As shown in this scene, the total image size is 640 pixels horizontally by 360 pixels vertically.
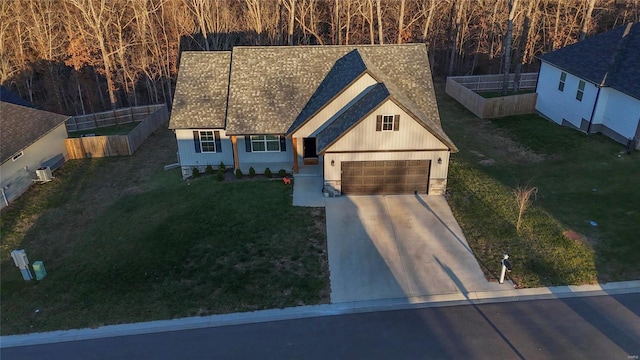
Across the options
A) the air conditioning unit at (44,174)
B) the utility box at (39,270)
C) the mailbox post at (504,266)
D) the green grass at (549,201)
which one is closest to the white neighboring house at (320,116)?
the green grass at (549,201)

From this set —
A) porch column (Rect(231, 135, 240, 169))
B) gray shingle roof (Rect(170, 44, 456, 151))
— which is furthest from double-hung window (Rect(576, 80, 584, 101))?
porch column (Rect(231, 135, 240, 169))

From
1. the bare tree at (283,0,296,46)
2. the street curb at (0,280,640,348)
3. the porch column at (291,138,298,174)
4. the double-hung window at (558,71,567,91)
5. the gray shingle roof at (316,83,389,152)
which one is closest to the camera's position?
the street curb at (0,280,640,348)

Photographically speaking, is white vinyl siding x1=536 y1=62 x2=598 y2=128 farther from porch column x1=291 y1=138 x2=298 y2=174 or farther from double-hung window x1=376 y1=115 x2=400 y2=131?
porch column x1=291 y1=138 x2=298 y2=174

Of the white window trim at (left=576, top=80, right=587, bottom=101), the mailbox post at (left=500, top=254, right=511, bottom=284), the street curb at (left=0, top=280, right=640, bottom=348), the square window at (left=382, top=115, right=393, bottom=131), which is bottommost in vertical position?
the street curb at (left=0, top=280, right=640, bottom=348)

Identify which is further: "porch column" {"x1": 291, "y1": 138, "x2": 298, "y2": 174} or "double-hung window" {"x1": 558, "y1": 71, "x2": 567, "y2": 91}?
"double-hung window" {"x1": 558, "y1": 71, "x2": 567, "y2": 91}

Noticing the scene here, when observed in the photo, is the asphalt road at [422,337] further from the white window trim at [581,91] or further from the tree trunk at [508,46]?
the tree trunk at [508,46]

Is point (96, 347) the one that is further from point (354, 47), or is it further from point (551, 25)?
point (551, 25)

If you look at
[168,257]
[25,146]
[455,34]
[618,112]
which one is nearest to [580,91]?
[618,112]

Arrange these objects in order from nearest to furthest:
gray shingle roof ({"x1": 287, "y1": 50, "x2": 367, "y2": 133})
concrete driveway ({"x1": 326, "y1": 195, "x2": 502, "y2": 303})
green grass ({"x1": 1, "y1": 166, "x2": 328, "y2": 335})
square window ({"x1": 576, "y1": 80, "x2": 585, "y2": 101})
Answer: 1. green grass ({"x1": 1, "y1": 166, "x2": 328, "y2": 335})
2. concrete driveway ({"x1": 326, "y1": 195, "x2": 502, "y2": 303})
3. gray shingle roof ({"x1": 287, "y1": 50, "x2": 367, "y2": 133})
4. square window ({"x1": 576, "y1": 80, "x2": 585, "y2": 101})
